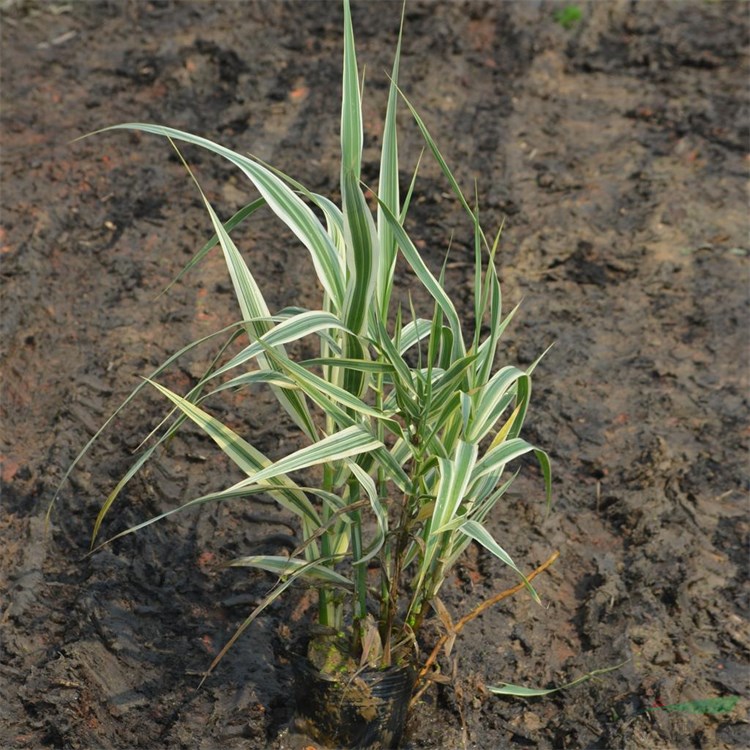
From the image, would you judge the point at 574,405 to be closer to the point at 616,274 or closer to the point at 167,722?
the point at 616,274

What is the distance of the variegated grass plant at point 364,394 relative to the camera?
1.78 m

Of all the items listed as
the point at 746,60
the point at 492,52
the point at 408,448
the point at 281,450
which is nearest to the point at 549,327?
the point at 281,450

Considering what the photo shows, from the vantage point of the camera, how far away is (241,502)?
9.30 feet

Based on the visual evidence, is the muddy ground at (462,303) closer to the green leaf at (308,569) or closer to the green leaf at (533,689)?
the green leaf at (533,689)

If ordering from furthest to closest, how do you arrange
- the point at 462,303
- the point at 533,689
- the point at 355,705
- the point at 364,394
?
the point at 462,303
the point at 533,689
the point at 355,705
the point at 364,394

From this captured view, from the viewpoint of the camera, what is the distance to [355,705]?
82.2 inches

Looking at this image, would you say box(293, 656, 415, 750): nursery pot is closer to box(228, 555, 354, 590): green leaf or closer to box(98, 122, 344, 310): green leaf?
box(228, 555, 354, 590): green leaf

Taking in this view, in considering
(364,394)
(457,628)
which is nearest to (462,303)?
(364,394)

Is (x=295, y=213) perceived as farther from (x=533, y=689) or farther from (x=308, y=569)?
(x=533, y=689)

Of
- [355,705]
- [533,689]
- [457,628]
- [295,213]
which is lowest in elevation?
[533,689]

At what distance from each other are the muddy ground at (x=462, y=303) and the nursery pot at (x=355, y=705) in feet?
0.37

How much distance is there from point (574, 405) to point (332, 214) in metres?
1.61

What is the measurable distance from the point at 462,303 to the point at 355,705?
77.4 inches

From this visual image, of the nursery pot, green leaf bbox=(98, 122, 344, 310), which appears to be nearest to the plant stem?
the nursery pot
